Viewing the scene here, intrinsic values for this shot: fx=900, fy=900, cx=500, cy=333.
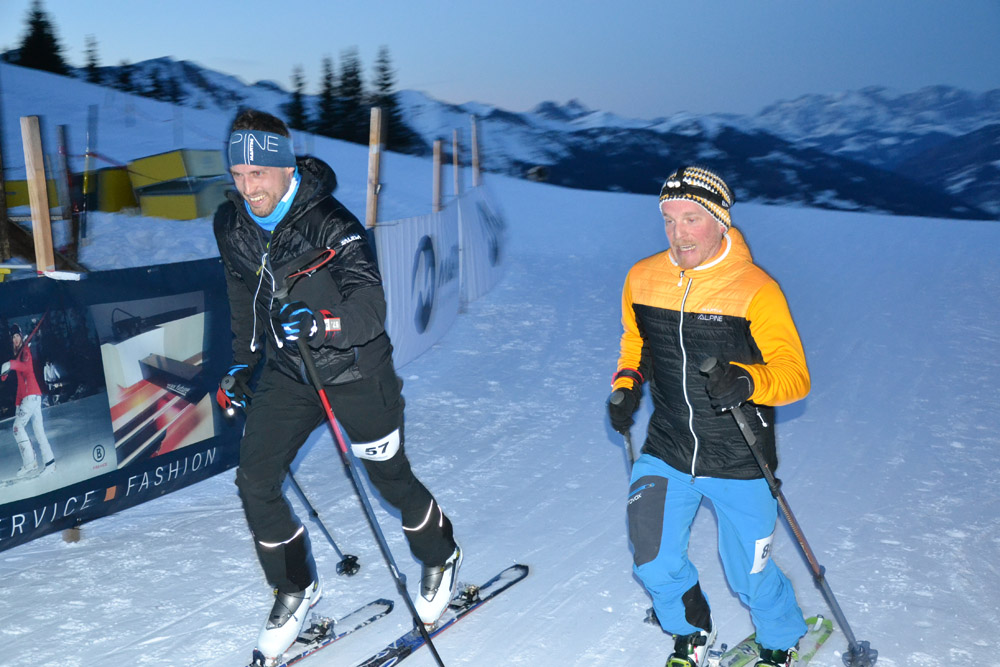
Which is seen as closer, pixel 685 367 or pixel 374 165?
pixel 685 367

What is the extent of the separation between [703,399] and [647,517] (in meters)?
0.50

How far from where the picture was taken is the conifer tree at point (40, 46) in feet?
177

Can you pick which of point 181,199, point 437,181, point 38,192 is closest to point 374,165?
Result: point 437,181

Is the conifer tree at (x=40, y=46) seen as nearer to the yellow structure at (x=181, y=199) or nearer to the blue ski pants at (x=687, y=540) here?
the yellow structure at (x=181, y=199)

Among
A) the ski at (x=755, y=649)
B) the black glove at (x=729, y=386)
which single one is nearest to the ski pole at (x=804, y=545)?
the black glove at (x=729, y=386)

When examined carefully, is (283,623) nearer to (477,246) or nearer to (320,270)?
(320,270)

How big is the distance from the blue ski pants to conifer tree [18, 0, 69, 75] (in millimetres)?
59912

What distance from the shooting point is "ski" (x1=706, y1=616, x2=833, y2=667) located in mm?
3736

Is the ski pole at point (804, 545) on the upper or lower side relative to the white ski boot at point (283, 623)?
upper

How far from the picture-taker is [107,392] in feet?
17.6

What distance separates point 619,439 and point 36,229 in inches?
173

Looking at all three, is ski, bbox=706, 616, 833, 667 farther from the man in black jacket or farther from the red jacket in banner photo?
the red jacket in banner photo

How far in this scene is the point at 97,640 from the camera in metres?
4.04

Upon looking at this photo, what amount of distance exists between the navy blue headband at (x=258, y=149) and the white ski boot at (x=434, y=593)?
1.95 metres
